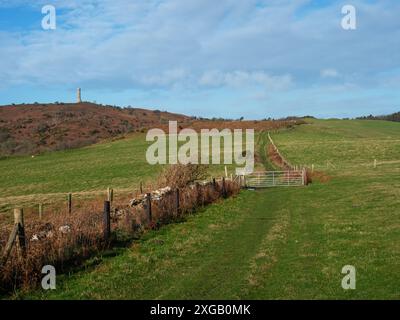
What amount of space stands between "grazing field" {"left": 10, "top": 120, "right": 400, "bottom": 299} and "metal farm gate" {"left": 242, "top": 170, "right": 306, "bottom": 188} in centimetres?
1891

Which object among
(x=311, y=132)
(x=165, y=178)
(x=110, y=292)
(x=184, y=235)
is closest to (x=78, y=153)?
(x=311, y=132)

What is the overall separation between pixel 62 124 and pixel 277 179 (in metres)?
113

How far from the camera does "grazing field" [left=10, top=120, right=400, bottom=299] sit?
33.7 ft

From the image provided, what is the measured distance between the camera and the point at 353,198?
88.3ft

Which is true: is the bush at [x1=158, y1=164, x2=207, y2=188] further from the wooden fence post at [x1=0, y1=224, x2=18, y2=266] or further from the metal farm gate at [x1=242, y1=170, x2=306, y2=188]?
the wooden fence post at [x1=0, y1=224, x2=18, y2=266]

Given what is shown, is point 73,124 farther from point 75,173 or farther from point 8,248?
point 8,248

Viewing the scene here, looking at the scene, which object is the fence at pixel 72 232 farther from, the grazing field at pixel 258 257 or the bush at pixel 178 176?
the bush at pixel 178 176

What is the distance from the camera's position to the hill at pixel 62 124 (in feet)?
404

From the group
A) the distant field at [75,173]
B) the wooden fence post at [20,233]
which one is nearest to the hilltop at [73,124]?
the distant field at [75,173]

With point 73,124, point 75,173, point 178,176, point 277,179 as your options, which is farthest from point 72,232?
point 73,124

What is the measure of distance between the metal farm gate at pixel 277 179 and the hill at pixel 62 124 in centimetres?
7177

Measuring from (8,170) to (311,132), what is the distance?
190 feet

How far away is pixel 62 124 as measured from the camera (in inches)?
5837
